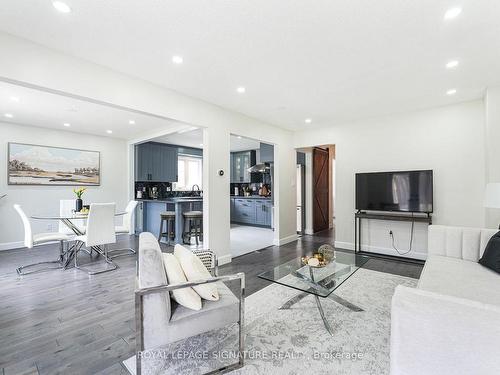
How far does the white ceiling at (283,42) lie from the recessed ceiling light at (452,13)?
39 mm

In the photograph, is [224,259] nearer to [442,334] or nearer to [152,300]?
[152,300]

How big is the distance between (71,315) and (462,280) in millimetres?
3638

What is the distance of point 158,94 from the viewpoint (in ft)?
10.7

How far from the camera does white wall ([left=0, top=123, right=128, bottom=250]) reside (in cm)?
500

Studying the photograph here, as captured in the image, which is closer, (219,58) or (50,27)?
(50,27)

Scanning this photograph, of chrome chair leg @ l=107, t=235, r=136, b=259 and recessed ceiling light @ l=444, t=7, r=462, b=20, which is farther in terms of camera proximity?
chrome chair leg @ l=107, t=235, r=136, b=259

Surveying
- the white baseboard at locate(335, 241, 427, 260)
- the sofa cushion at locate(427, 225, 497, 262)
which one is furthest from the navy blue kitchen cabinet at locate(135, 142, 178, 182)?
the sofa cushion at locate(427, 225, 497, 262)

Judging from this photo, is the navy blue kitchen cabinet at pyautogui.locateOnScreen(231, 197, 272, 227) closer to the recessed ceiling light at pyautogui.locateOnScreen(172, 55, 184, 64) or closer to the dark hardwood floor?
the dark hardwood floor

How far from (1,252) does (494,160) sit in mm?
8259

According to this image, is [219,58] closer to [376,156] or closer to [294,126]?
[294,126]

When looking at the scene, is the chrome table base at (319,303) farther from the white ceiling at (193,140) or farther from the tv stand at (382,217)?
the white ceiling at (193,140)

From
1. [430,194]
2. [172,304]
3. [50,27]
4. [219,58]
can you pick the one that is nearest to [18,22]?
[50,27]

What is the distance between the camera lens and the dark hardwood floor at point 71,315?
1.81m

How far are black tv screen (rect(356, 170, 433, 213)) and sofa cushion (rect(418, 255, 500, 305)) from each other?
1.71 m
